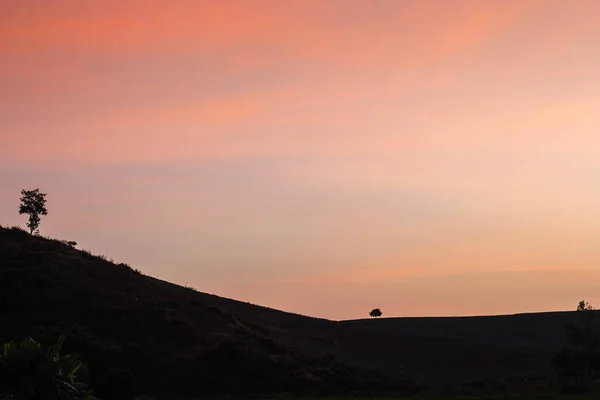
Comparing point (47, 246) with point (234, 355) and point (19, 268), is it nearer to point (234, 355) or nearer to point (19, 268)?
point (19, 268)

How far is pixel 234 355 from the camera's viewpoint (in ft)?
217

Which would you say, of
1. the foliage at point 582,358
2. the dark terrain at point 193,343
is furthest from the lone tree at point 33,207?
the foliage at point 582,358

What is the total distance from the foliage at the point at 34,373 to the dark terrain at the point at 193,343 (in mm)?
21996

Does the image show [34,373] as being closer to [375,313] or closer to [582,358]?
[582,358]

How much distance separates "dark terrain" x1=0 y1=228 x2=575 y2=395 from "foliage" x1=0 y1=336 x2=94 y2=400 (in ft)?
72.2

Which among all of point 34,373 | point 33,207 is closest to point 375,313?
point 33,207

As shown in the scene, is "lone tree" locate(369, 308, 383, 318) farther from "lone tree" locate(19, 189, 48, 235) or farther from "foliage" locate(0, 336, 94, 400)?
"foliage" locate(0, 336, 94, 400)

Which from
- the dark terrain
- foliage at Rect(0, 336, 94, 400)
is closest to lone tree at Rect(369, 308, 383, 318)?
the dark terrain

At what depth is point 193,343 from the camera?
68.6m

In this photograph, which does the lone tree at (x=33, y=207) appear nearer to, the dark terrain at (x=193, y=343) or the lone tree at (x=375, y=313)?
the dark terrain at (x=193, y=343)

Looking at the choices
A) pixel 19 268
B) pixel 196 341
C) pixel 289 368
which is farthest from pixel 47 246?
Answer: pixel 289 368

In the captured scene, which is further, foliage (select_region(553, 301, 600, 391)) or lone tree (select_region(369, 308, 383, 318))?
lone tree (select_region(369, 308, 383, 318))

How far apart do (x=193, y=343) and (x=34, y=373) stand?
47.5 metres

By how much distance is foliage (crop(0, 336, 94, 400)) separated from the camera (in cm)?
2144
